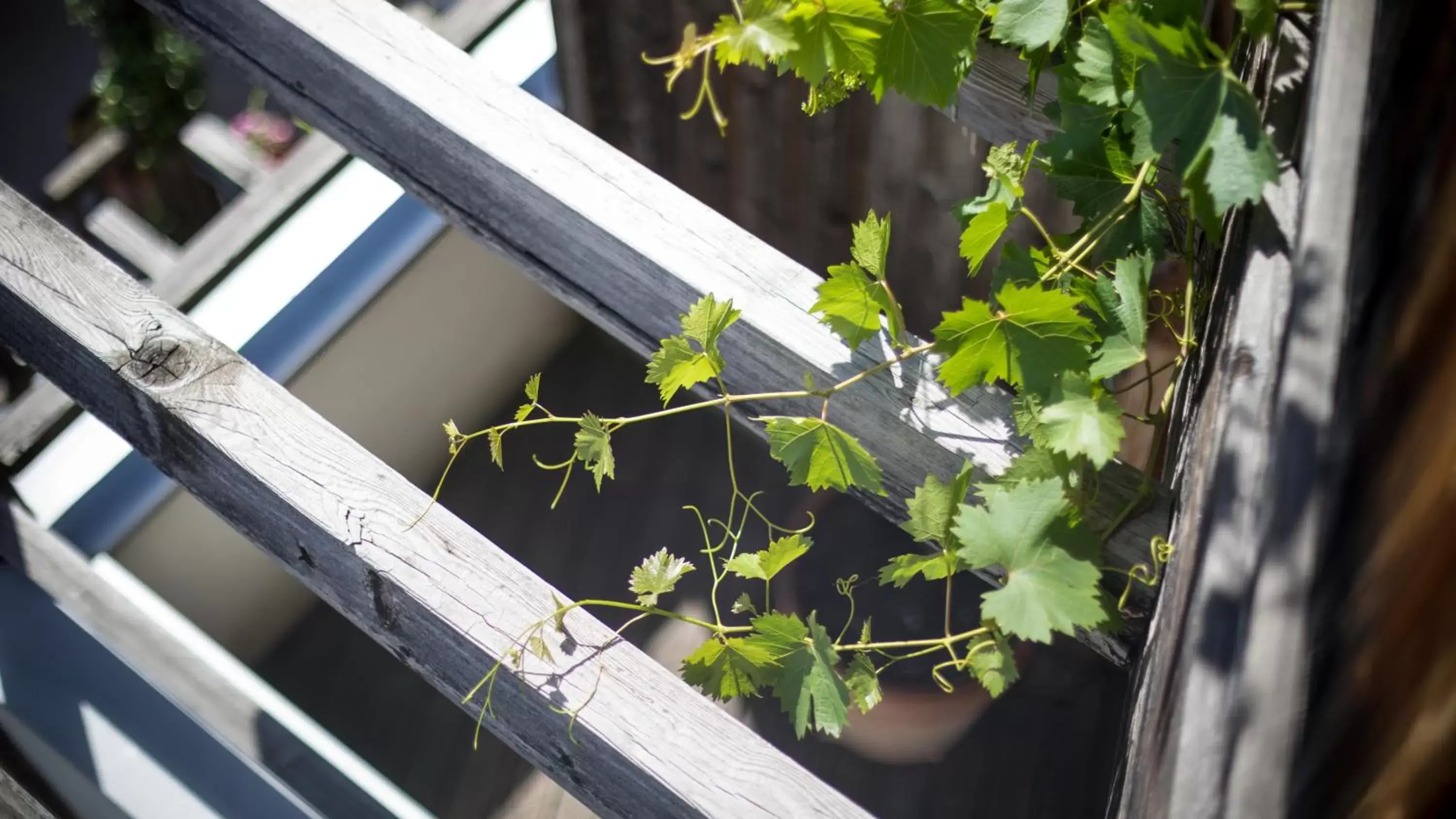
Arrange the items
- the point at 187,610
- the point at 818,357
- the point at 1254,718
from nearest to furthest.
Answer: the point at 1254,718
the point at 818,357
the point at 187,610

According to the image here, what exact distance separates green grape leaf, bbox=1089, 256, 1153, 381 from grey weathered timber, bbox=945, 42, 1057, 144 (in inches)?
13.0

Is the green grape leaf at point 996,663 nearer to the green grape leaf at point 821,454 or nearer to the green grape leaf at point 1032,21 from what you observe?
the green grape leaf at point 821,454

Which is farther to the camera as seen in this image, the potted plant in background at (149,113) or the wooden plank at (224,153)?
the potted plant in background at (149,113)

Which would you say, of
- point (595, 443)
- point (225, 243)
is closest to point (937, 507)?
point (595, 443)

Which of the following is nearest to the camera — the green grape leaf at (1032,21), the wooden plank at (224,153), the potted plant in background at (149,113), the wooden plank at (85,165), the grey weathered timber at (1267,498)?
the grey weathered timber at (1267,498)

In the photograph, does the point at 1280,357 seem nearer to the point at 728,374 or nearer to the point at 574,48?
the point at 728,374

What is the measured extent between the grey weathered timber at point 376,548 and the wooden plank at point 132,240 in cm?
142

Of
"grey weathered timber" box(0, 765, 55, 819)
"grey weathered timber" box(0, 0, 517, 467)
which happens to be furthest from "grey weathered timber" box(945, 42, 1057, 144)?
"grey weathered timber" box(0, 0, 517, 467)

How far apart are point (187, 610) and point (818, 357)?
182cm

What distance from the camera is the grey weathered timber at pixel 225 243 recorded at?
6.63ft

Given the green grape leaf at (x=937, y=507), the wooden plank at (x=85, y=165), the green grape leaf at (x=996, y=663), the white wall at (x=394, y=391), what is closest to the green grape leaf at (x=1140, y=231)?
the green grape leaf at (x=937, y=507)

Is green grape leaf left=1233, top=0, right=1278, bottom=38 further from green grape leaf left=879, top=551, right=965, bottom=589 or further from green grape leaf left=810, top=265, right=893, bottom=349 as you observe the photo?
green grape leaf left=879, top=551, right=965, bottom=589

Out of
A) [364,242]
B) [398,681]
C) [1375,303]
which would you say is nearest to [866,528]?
[398,681]

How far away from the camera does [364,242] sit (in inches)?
90.8
